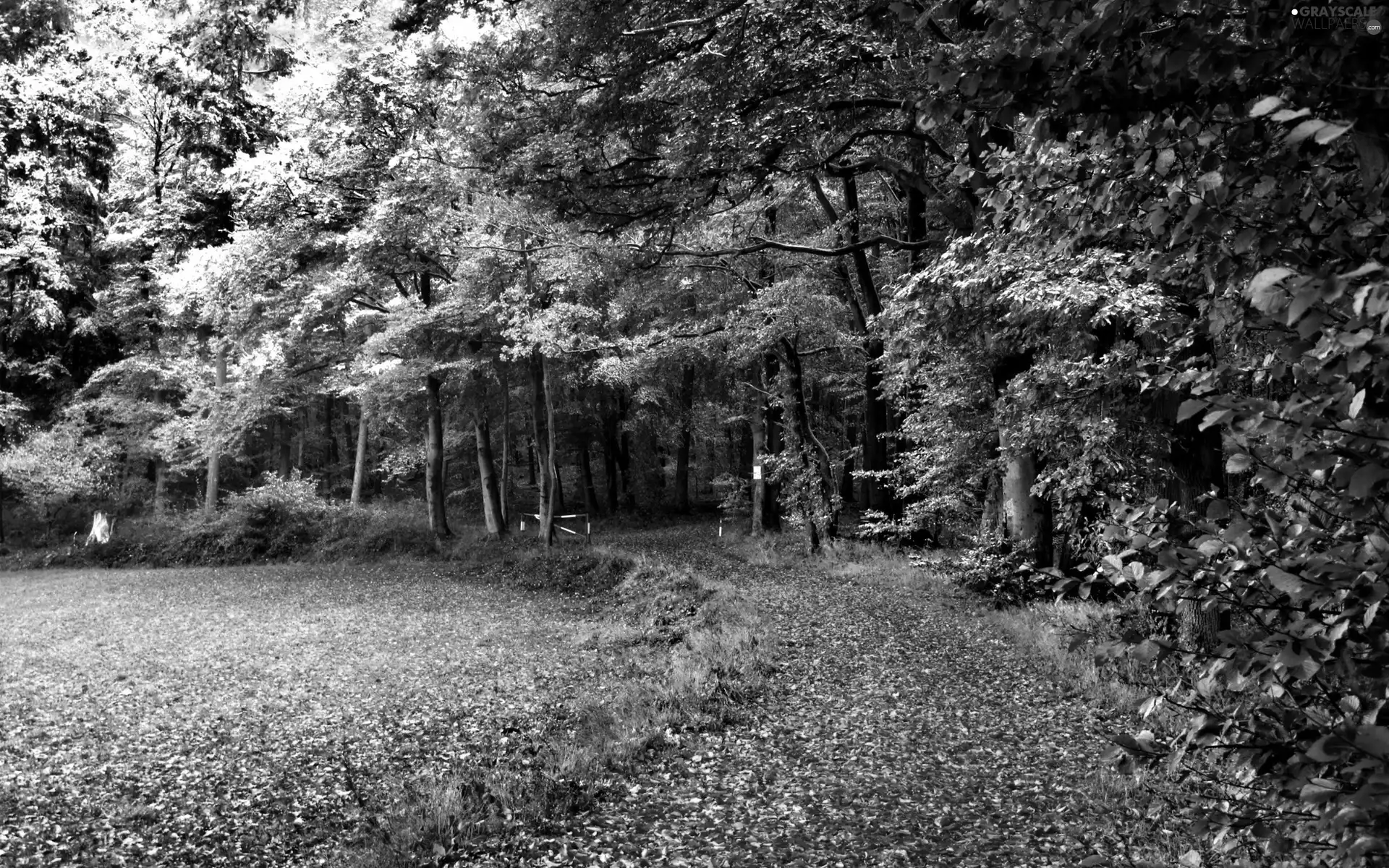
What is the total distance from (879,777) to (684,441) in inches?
1103

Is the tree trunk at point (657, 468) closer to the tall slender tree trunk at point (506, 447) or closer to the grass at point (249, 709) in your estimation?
the tall slender tree trunk at point (506, 447)

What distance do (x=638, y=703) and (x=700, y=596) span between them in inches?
223

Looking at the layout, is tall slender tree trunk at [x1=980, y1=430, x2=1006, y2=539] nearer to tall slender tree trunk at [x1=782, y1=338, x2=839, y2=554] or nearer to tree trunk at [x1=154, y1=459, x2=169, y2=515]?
tall slender tree trunk at [x1=782, y1=338, x2=839, y2=554]

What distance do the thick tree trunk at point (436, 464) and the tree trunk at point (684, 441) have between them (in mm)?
8642

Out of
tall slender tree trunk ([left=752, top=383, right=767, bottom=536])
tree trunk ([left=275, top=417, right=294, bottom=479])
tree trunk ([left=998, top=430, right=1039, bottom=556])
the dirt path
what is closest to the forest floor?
the dirt path

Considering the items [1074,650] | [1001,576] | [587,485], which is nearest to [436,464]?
[587,485]

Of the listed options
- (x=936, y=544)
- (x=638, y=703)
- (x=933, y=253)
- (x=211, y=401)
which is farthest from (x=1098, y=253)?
(x=211, y=401)

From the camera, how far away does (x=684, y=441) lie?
111 feet

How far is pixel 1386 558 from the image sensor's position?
58.6 inches

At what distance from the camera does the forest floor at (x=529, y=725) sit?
5074mm

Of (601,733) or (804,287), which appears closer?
(601,733)

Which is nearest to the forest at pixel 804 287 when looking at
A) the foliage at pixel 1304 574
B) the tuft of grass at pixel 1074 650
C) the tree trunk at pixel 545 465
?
the foliage at pixel 1304 574

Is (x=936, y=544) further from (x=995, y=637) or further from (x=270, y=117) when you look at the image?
(x=270, y=117)

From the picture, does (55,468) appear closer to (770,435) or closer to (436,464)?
(436,464)
